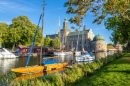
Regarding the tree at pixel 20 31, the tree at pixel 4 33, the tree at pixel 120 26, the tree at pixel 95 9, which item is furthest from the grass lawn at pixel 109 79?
the tree at pixel 4 33

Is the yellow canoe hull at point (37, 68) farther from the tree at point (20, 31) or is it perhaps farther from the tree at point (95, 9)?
the tree at point (20, 31)

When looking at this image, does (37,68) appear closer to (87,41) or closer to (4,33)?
(4,33)

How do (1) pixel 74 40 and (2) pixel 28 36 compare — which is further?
(1) pixel 74 40

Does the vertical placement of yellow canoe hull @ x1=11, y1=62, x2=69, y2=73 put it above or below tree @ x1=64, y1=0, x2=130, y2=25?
below

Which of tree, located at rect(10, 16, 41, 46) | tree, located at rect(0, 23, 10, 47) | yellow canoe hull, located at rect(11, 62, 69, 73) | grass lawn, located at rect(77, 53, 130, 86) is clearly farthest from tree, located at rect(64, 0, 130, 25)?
tree, located at rect(0, 23, 10, 47)

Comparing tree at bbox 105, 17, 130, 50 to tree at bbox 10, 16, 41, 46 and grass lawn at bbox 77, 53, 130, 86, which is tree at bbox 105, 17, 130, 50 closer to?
grass lawn at bbox 77, 53, 130, 86

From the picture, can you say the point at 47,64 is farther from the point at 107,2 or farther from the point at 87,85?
the point at 107,2

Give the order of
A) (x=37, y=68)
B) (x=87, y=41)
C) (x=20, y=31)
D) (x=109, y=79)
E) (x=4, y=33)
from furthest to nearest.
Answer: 1. (x=87, y=41)
2. (x=4, y=33)
3. (x=20, y=31)
4. (x=37, y=68)
5. (x=109, y=79)

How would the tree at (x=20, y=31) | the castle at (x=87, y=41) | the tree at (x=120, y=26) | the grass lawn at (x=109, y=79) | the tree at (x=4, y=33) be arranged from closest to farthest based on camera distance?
the grass lawn at (x=109, y=79) → the tree at (x=120, y=26) → the tree at (x=20, y=31) → the tree at (x=4, y=33) → the castle at (x=87, y=41)

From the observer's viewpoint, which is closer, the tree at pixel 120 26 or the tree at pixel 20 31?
the tree at pixel 120 26

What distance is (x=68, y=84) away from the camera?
876 cm

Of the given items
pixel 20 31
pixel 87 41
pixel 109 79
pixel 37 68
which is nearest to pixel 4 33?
pixel 20 31

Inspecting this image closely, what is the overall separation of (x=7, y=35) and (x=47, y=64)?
4740cm

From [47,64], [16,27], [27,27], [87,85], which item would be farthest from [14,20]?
[87,85]
